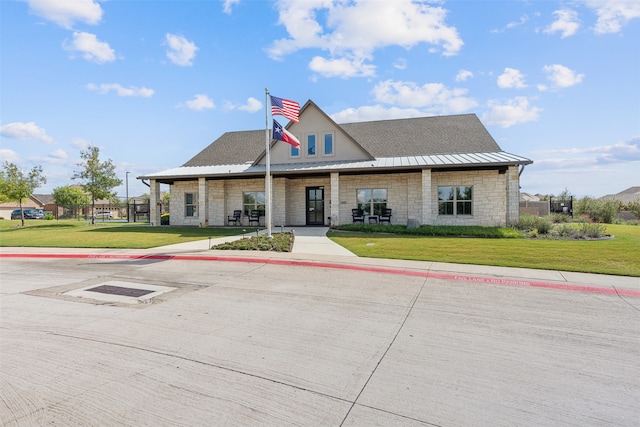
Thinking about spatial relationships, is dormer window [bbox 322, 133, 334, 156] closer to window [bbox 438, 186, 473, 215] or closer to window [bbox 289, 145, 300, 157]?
window [bbox 289, 145, 300, 157]

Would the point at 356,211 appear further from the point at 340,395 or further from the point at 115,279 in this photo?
the point at 340,395

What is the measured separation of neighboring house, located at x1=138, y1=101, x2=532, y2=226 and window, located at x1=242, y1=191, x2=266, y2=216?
0.23 feet

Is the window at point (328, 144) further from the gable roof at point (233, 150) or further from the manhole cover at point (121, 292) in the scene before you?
the manhole cover at point (121, 292)

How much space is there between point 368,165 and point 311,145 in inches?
179

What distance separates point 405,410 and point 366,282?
16.9ft

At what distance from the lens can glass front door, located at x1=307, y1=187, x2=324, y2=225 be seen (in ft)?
75.8

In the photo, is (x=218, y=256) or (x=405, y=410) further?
(x=218, y=256)

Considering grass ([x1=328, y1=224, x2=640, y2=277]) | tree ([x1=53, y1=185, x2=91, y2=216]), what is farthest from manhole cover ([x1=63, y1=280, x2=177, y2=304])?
tree ([x1=53, y1=185, x2=91, y2=216])

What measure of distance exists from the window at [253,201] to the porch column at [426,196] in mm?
10538

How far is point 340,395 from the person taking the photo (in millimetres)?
3348

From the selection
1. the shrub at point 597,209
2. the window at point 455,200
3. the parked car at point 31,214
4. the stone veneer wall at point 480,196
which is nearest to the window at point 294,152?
the stone veneer wall at point 480,196

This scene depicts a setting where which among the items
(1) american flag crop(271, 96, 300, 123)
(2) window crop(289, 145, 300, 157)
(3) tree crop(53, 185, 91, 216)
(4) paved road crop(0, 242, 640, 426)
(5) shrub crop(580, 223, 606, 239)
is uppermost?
(1) american flag crop(271, 96, 300, 123)

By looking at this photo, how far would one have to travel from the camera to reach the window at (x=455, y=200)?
2021 centimetres

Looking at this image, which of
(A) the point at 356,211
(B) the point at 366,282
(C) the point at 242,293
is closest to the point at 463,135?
(A) the point at 356,211
